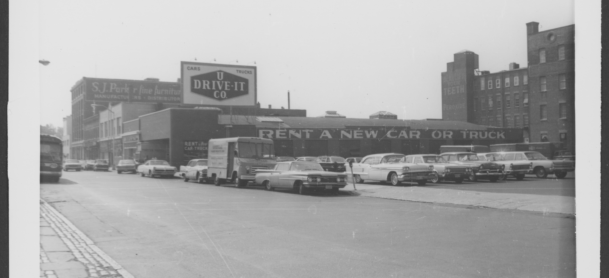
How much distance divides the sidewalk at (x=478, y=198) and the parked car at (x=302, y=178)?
3.69 ft

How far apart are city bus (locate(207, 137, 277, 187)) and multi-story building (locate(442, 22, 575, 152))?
29.2 ft

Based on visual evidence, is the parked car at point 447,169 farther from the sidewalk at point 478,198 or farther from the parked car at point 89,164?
the parked car at point 89,164

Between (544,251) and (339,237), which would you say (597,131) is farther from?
(339,237)

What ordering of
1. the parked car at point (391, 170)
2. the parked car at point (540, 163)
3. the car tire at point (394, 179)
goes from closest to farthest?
1. the parked car at point (391, 170)
2. the car tire at point (394, 179)
3. the parked car at point (540, 163)

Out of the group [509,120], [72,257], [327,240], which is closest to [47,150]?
[72,257]

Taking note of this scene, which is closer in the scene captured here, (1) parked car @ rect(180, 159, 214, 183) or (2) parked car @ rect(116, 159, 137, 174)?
(1) parked car @ rect(180, 159, 214, 183)

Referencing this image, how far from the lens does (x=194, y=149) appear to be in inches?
1650

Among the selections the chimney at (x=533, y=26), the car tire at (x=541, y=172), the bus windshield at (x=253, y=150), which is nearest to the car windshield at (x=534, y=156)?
the car tire at (x=541, y=172)

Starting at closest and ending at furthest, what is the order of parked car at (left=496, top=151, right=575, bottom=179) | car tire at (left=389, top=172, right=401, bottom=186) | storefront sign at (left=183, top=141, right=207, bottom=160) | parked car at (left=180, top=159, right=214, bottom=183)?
car tire at (left=389, top=172, right=401, bottom=186) → parked car at (left=496, top=151, right=575, bottom=179) → parked car at (left=180, top=159, right=214, bottom=183) → storefront sign at (left=183, top=141, right=207, bottom=160)

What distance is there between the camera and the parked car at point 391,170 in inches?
839

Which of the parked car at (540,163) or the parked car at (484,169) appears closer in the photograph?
the parked car at (484,169)

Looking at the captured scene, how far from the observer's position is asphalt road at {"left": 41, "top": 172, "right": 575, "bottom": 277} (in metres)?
→ 6.12

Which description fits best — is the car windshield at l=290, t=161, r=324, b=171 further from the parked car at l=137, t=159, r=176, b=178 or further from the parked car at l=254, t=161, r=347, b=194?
the parked car at l=137, t=159, r=176, b=178

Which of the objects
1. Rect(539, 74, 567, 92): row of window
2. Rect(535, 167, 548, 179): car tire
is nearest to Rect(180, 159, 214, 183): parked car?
Rect(539, 74, 567, 92): row of window
